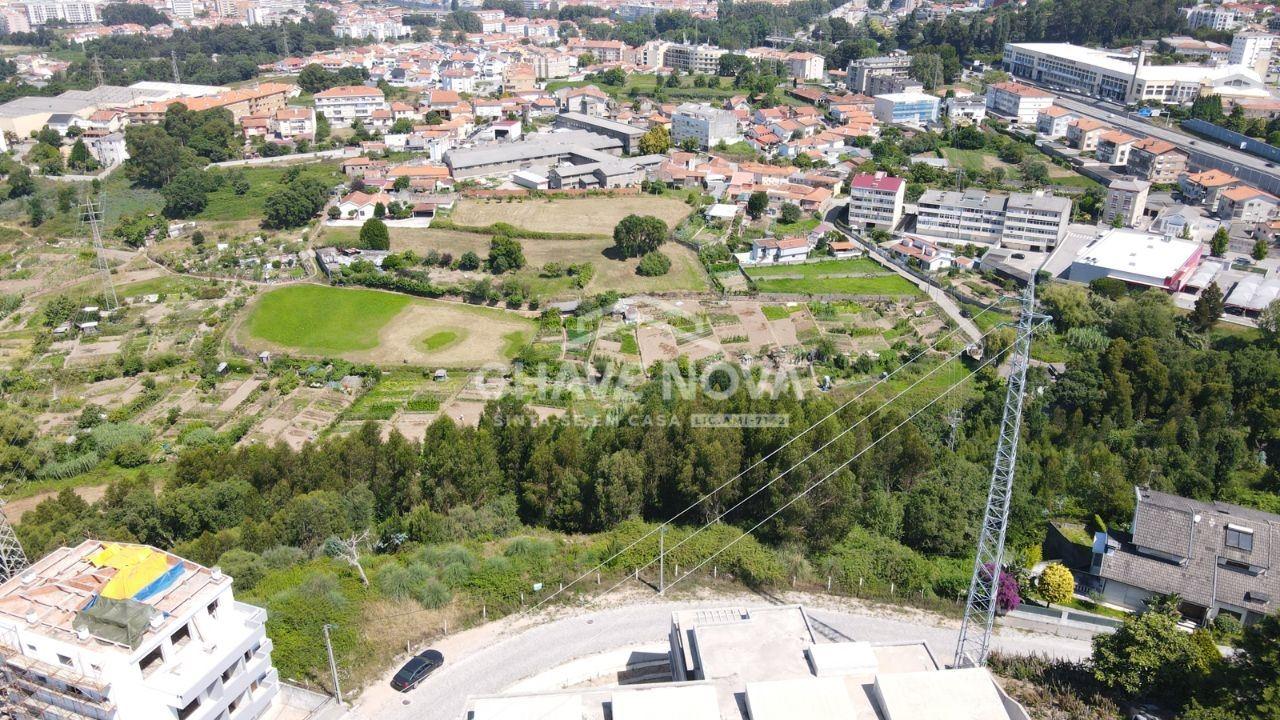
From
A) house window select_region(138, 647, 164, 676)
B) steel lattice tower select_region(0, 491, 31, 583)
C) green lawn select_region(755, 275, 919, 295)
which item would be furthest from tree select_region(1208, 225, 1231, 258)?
steel lattice tower select_region(0, 491, 31, 583)

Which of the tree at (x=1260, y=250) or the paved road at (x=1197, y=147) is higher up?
the paved road at (x=1197, y=147)

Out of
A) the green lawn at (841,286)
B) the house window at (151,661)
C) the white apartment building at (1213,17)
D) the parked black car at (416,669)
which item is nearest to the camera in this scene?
the house window at (151,661)

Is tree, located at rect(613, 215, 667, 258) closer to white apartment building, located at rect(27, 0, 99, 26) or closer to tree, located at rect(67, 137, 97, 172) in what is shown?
tree, located at rect(67, 137, 97, 172)

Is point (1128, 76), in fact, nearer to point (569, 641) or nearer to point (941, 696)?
point (941, 696)

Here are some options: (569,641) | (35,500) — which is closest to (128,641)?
(569,641)

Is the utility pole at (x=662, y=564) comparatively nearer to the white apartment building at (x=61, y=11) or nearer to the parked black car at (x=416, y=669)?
the parked black car at (x=416, y=669)

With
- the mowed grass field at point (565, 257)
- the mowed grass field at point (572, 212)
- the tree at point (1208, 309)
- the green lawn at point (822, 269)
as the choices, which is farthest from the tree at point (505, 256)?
the tree at point (1208, 309)

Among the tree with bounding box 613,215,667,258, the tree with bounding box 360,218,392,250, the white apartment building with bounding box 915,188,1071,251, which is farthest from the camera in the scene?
the tree with bounding box 360,218,392,250
